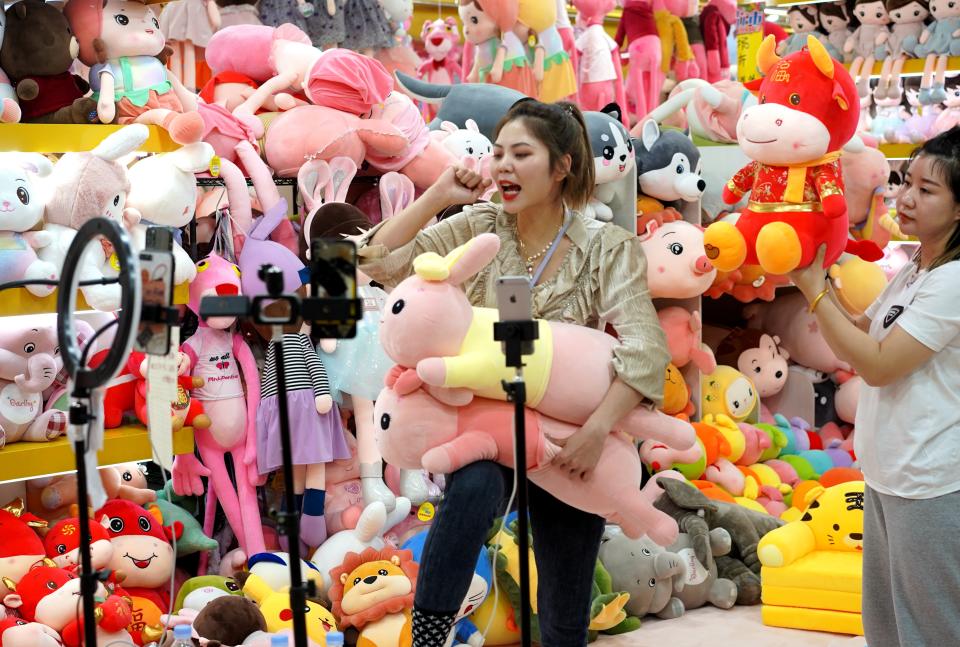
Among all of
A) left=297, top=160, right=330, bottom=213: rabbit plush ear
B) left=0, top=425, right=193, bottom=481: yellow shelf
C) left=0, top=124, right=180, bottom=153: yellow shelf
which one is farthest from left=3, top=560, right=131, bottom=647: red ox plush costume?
left=297, top=160, right=330, bottom=213: rabbit plush ear

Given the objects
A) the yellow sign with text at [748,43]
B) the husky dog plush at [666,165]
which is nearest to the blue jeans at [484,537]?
the husky dog plush at [666,165]

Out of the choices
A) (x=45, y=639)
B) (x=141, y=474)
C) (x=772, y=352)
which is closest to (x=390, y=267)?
(x=45, y=639)

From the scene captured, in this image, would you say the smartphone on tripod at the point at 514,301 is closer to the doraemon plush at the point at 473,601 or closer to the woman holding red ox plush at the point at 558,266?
the woman holding red ox plush at the point at 558,266

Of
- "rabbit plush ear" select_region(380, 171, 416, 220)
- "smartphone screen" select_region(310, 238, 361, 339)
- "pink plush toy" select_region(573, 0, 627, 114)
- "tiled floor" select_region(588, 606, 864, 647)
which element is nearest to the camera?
"smartphone screen" select_region(310, 238, 361, 339)

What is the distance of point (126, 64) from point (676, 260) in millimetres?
1820

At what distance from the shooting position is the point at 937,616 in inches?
82.2

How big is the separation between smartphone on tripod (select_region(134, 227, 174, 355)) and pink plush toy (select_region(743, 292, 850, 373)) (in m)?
3.46

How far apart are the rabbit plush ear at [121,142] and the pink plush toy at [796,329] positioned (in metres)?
2.80

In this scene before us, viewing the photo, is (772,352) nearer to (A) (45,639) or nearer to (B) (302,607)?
(A) (45,639)

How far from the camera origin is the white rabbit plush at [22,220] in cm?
261

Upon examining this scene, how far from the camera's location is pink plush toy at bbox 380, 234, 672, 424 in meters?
2.04

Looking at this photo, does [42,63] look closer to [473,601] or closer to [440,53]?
[473,601]

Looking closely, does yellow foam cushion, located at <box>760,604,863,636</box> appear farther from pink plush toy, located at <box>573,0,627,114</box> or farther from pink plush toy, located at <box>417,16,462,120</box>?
pink plush toy, located at <box>417,16,462,120</box>

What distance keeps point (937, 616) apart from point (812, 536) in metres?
1.37
